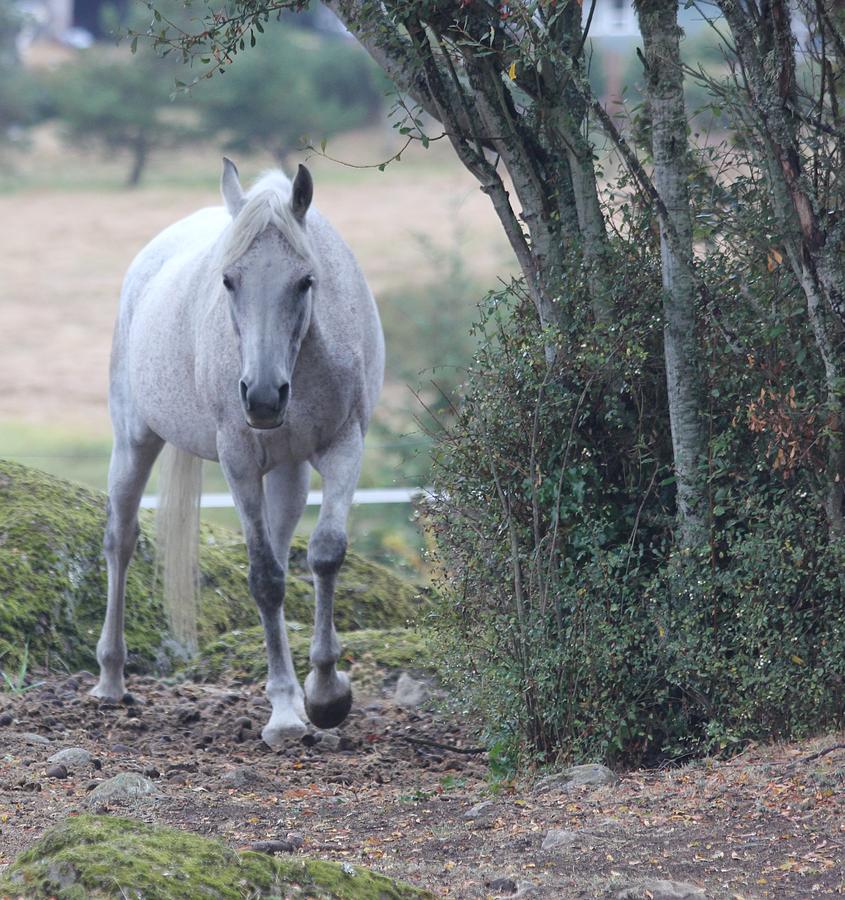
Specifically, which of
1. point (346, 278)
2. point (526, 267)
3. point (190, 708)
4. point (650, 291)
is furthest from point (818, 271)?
point (190, 708)

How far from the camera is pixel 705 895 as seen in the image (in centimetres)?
311

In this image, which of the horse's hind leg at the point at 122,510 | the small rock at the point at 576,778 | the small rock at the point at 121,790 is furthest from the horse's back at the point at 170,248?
the small rock at the point at 576,778

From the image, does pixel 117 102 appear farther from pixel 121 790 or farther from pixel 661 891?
pixel 661 891

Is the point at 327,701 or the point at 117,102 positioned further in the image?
the point at 117,102

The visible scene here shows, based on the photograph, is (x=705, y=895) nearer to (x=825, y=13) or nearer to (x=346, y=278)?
(x=825, y=13)

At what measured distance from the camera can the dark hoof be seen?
5.61 meters

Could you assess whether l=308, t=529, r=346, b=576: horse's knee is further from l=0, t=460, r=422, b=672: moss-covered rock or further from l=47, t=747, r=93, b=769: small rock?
l=0, t=460, r=422, b=672: moss-covered rock

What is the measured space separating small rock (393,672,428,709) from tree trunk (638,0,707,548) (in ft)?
7.90

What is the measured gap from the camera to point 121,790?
4523mm

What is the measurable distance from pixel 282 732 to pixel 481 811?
1.77 meters

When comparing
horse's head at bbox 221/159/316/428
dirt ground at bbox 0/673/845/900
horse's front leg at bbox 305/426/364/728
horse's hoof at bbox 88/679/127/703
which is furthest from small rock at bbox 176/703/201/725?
horse's head at bbox 221/159/316/428

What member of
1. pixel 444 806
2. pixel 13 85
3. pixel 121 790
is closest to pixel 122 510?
pixel 121 790

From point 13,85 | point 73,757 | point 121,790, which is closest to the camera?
point 121,790

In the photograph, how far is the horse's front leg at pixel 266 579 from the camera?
19.1 ft
